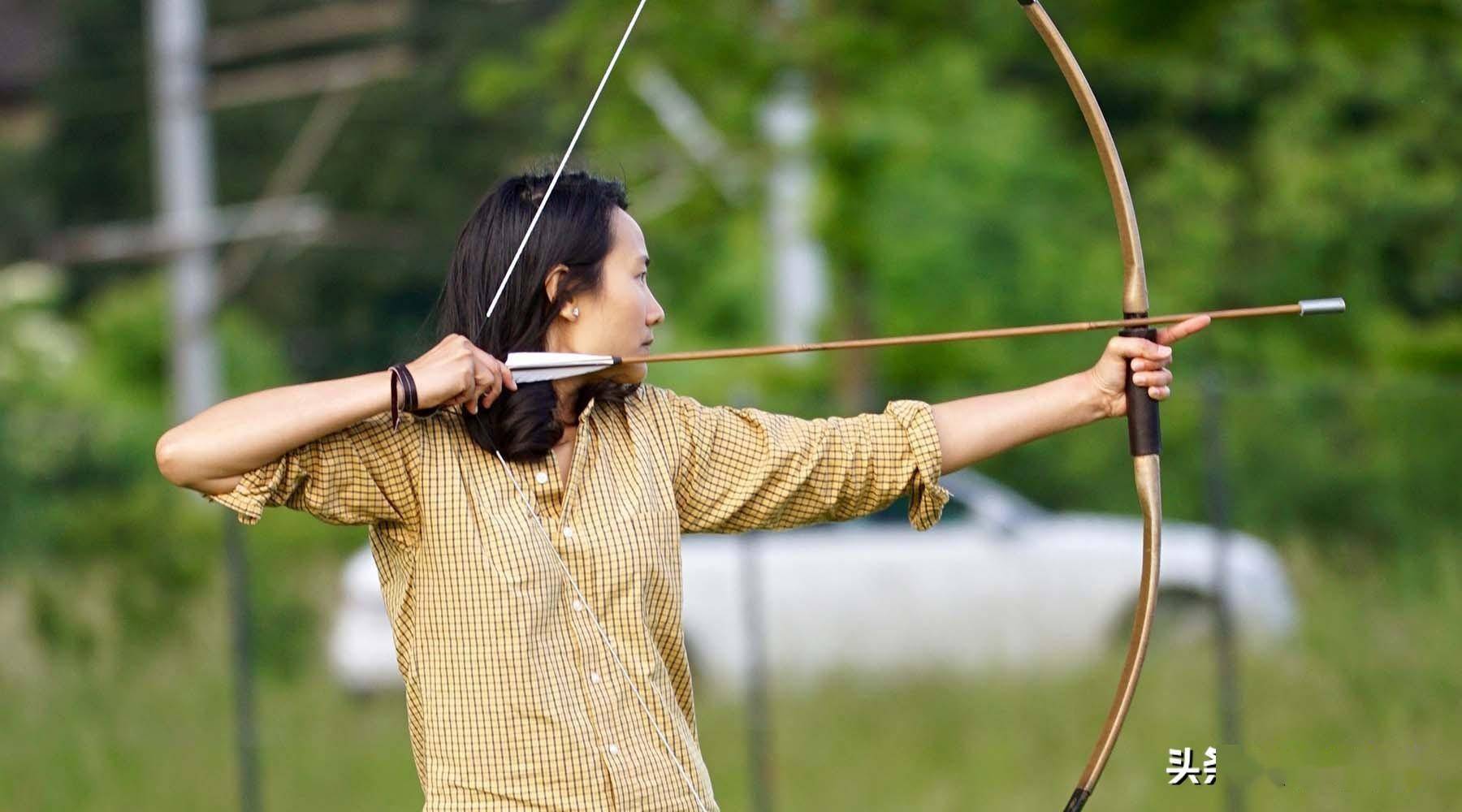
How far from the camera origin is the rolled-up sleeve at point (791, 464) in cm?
241

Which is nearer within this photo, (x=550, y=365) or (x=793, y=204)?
(x=550, y=365)

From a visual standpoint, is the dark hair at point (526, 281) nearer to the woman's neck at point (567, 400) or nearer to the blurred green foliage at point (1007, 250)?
the woman's neck at point (567, 400)

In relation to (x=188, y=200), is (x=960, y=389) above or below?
below

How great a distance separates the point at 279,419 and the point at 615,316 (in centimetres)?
43

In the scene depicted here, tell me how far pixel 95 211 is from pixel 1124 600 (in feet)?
69.1

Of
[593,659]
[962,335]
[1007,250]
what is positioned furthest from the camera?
[1007,250]

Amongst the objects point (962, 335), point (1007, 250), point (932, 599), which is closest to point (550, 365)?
point (962, 335)

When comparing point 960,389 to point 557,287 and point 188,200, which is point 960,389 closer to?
point 557,287

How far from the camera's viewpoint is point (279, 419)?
2.14m

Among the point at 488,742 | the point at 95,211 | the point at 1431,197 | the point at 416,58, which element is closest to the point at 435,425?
the point at 488,742

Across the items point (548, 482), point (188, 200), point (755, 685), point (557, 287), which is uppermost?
point (188, 200)

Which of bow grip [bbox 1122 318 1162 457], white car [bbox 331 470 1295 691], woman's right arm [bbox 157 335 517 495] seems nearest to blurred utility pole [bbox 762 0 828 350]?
white car [bbox 331 470 1295 691]

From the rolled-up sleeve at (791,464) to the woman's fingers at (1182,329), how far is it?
32 centimetres

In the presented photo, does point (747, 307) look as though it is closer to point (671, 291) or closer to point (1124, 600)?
point (671, 291)
